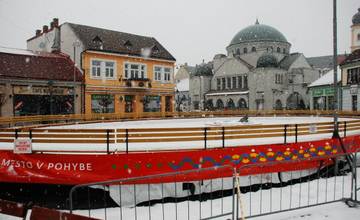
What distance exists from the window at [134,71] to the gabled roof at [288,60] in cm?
3612

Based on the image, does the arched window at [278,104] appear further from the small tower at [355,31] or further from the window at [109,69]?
the window at [109,69]

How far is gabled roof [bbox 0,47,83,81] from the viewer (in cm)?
2645

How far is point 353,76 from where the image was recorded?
3772 cm

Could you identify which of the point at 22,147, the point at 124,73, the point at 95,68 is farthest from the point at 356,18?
the point at 22,147

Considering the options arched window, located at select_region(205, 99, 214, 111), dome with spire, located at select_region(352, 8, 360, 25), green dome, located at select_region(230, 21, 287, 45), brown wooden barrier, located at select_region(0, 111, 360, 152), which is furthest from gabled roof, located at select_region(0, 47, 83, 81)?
dome with spire, located at select_region(352, 8, 360, 25)

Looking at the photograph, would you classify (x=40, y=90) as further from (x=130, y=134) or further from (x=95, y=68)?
(x=130, y=134)

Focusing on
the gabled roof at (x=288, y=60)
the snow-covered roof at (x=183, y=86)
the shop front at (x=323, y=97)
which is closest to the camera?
the shop front at (x=323, y=97)

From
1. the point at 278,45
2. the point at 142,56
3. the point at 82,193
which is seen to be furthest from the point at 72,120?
the point at 278,45

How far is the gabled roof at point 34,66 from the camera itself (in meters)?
26.5

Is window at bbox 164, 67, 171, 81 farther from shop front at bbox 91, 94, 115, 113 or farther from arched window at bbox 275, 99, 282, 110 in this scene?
arched window at bbox 275, 99, 282, 110

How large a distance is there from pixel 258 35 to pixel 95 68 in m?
47.6

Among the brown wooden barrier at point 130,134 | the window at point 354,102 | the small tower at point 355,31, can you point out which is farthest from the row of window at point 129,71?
the small tower at point 355,31

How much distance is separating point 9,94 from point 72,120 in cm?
575

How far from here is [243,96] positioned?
58.9m
